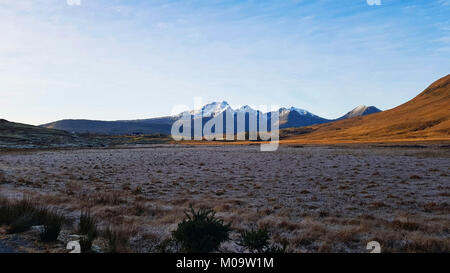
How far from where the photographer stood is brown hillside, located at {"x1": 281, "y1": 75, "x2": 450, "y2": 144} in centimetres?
9644

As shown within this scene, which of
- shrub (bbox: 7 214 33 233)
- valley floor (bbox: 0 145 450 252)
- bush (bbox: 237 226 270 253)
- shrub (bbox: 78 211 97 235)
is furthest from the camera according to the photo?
valley floor (bbox: 0 145 450 252)

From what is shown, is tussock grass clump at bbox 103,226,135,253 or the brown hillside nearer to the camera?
tussock grass clump at bbox 103,226,135,253

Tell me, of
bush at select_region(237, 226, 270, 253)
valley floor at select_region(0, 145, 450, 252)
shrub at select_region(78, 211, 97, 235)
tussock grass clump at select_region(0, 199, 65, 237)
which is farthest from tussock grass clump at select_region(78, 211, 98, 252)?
bush at select_region(237, 226, 270, 253)

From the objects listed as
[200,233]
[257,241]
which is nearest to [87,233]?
[200,233]

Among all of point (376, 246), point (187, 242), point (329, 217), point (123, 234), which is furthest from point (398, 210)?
point (123, 234)

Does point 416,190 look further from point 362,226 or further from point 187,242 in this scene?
point 187,242

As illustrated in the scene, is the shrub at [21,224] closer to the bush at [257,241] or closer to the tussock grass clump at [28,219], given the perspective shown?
the tussock grass clump at [28,219]

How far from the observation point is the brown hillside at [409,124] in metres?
96.4

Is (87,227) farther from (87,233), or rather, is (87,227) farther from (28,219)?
(28,219)

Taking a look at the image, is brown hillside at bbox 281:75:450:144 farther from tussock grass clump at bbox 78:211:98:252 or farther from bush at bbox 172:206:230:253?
tussock grass clump at bbox 78:211:98:252

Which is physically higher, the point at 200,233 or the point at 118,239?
Answer: the point at 200,233

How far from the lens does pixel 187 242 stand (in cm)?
689

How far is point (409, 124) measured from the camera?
115562 mm

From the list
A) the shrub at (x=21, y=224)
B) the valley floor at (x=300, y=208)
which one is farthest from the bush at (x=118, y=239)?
the shrub at (x=21, y=224)
